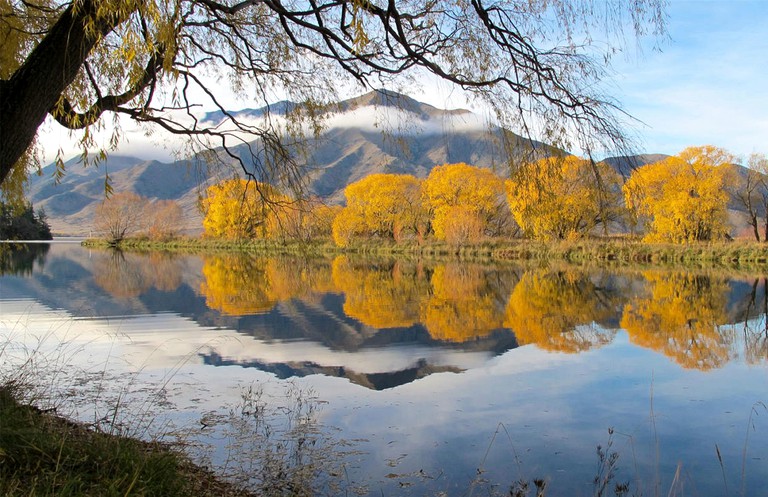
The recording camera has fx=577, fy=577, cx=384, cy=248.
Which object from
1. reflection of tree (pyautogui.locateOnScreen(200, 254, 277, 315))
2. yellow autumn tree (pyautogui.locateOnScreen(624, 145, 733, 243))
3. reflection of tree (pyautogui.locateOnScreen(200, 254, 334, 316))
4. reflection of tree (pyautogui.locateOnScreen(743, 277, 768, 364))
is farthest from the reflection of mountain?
yellow autumn tree (pyautogui.locateOnScreen(624, 145, 733, 243))

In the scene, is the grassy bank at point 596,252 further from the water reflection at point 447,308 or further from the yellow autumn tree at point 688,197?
the water reflection at point 447,308

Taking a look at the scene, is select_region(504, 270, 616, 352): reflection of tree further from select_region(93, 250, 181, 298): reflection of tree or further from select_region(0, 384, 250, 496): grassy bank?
select_region(93, 250, 181, 298): reflection of tree

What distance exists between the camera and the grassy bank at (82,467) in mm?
3174

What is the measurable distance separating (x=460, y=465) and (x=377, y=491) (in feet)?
3.14

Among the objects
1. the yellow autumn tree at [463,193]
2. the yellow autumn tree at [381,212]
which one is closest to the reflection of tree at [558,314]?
the yellow autumn tree at [463,193]

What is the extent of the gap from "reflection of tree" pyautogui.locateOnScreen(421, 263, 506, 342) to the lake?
0.40 feet

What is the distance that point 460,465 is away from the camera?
213 inches

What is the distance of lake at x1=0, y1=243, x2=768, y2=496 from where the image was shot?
5371 millimetres

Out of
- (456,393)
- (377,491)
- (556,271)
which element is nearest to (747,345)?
(456,393)

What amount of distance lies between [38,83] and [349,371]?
6.46 m

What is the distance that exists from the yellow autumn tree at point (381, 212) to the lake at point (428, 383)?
30.4 meters

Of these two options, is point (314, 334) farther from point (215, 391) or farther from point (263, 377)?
point (215, 391)

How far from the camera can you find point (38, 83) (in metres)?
3.78

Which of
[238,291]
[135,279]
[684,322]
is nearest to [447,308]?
[684,322]
